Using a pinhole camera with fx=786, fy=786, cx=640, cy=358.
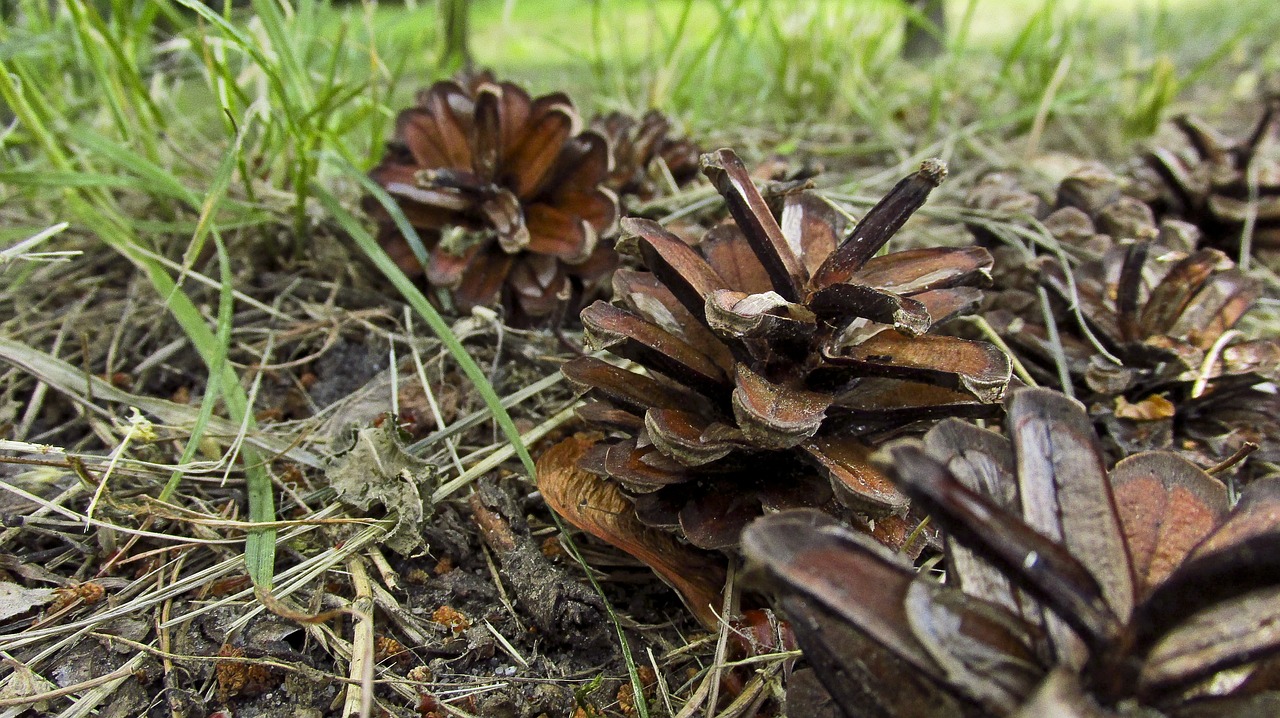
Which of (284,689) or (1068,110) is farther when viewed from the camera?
(1068,110)

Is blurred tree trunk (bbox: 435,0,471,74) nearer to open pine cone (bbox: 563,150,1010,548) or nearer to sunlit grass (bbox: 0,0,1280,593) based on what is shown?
sunlit grass (bbox: 0,0,1280,593)

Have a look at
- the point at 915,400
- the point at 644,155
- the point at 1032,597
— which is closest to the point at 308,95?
the point at 644,155

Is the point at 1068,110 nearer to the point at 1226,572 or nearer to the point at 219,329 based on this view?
the point at 1226,572

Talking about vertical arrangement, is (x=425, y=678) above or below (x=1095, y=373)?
below

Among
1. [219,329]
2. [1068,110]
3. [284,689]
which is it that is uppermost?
[1068,110]

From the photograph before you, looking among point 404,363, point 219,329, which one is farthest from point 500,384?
point 219,329

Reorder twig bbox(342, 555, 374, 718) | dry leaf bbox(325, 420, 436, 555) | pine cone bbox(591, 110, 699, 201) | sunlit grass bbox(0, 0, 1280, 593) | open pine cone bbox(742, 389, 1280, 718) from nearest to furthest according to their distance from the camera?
open pine cone bbox(742, 389, 1280, 718), twig bbox(342, 555, 374, 718), dry leaf bbox(325, 420, 436, 555), sunlit grass bbox(0, 0, 1280, 593), pine cone bbox(591, 110, 699, 201)

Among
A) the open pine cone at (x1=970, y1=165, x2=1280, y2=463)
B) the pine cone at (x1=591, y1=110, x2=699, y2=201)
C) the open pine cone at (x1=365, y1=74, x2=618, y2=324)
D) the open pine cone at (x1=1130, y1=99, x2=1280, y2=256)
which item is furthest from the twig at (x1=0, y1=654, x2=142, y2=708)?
the open pine cone at (x1=1130, y1=99, x2=1280, y2=256)

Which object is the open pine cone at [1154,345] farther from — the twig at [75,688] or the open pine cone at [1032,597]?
Answer: the twig at [75,688]
